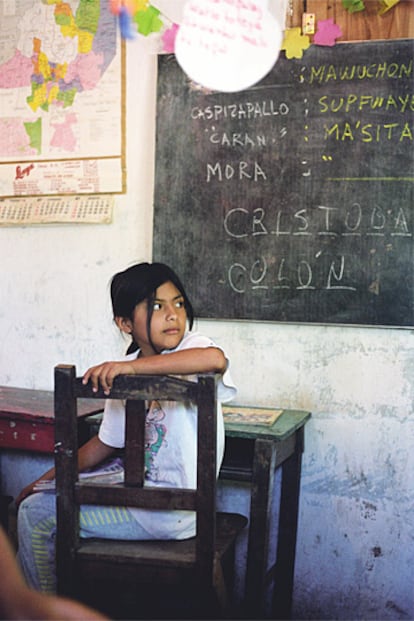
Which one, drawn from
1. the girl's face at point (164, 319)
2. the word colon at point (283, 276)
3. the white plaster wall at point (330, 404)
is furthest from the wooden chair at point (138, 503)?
the word colon at point (283, 276)

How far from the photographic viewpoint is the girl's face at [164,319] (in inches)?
83.0

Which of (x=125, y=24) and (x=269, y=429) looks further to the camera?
(x=125, y=24)

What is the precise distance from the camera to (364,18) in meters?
2.73

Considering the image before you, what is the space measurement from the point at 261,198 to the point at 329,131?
0.33 meters

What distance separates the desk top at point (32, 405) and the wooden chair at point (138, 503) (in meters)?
0.73

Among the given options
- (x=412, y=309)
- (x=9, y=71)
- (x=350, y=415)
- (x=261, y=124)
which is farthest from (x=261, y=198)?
(x=9, y=71)

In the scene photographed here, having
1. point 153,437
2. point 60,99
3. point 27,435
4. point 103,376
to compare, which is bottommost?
point 27,435

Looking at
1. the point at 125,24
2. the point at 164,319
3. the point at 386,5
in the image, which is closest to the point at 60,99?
the point at 125,24

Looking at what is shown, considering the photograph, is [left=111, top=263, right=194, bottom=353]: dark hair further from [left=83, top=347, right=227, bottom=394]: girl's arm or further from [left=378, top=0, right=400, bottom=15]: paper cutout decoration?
[left=378, top=0, right=400, bottom=15]: paper cutout decoration

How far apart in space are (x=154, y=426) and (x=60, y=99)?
167 centimetres

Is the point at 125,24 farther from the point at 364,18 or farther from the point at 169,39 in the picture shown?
the point at 364,18

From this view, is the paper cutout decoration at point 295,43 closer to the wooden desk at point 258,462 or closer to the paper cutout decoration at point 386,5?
the paper cutout decoration at point 386,5

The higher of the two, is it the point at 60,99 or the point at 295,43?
the point at 295,43

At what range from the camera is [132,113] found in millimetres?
3074
